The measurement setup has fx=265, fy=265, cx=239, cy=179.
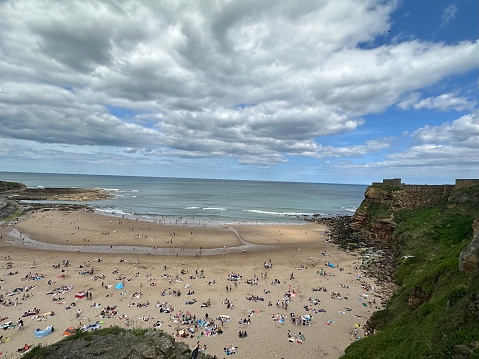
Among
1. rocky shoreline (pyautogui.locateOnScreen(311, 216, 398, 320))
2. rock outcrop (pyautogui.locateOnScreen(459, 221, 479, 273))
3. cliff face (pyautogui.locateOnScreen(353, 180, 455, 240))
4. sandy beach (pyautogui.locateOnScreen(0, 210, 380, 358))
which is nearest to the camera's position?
rock outcrop (pyautogui.locateOnScreen(459, 221, 479, 273))

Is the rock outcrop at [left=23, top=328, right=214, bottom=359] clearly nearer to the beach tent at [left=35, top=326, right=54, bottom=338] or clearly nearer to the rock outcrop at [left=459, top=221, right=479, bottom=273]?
the beach tent at [left=35, top=326, right=54, bottom=338]

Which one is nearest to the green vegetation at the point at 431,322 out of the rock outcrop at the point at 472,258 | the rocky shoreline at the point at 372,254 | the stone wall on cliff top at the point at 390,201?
the rock outcrop at the point at 472,258

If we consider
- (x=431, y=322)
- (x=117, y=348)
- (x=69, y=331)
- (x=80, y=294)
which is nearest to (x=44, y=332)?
(x=69, y=331)

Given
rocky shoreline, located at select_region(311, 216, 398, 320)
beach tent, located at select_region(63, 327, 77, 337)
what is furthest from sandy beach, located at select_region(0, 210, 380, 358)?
rocky shoreline, located at select_region(311, 216, 398, 320)

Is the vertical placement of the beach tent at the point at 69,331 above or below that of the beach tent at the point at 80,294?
below

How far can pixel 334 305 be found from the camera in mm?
27172

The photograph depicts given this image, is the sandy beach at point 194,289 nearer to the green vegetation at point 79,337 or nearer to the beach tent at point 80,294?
the beach tent at point 80,294

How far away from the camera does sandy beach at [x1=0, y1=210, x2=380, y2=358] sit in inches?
853

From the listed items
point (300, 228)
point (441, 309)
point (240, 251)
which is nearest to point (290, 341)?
point (441, 309)

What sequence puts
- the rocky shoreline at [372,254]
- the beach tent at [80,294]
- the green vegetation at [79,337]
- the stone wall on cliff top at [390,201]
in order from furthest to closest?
the stone wall on cliff top at [390,201] → the rocky shoreline at [372,254] → the beach tent at [80,294] → the green vegetation at [79,337]

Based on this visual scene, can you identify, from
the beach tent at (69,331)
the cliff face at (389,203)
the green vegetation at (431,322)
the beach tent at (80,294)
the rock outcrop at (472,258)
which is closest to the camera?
the green vegetation at (431,322)

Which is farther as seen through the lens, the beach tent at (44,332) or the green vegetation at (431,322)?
the beach tent at (44,332)

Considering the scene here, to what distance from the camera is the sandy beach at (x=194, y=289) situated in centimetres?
2166

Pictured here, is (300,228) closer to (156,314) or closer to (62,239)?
(156,314)
